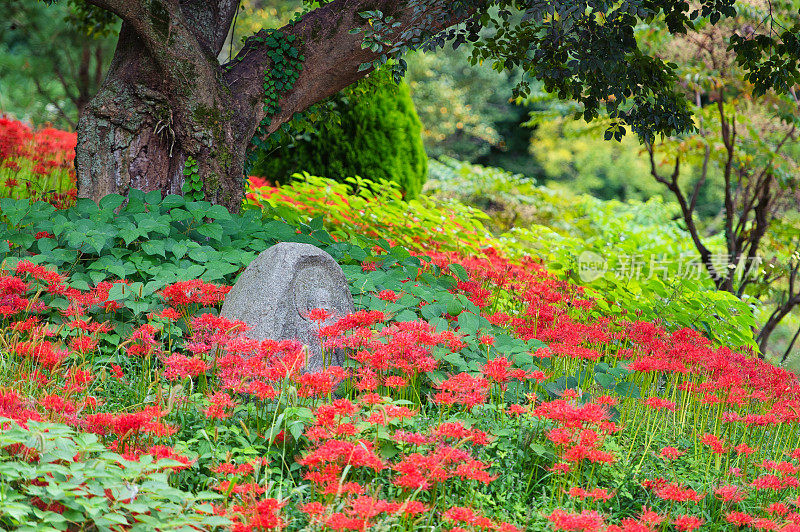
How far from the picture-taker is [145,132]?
4.02 meters

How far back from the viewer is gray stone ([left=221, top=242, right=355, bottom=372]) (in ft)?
9.61

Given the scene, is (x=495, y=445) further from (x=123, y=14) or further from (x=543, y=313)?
(x=123, y=14)

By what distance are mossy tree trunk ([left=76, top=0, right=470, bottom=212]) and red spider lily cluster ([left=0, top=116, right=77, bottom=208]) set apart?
71cm

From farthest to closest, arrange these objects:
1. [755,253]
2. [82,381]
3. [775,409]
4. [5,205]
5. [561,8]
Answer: [755,253], [5,205], [561,8], [775,409], [82,381]

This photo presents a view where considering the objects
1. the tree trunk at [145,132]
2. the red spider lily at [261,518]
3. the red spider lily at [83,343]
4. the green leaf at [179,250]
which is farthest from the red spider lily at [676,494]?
the tree trunk at [145,132]

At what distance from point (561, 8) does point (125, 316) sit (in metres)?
2.36

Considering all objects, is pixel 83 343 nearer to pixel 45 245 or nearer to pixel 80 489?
pixel 80 489

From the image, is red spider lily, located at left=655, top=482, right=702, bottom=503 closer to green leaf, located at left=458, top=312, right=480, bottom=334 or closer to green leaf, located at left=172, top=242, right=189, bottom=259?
green leaf, located at left=458, top=312, right=480, bottom=334

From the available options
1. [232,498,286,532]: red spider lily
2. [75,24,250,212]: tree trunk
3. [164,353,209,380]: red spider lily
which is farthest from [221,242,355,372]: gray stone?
[75,24,250,212]: tree trunk

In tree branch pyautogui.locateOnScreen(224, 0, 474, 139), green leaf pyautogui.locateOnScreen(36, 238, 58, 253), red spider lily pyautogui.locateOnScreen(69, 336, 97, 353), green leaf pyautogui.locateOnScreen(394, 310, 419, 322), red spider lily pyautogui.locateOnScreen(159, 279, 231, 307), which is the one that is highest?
tree branch pyautogui.locateOnScreen(224, 0, 474, 139)

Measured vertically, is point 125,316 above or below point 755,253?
above

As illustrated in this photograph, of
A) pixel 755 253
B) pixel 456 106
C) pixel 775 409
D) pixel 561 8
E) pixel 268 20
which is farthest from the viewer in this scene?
pixel 456 106

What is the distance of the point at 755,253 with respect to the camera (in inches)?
269

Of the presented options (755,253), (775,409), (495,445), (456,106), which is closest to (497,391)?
(495,445)
